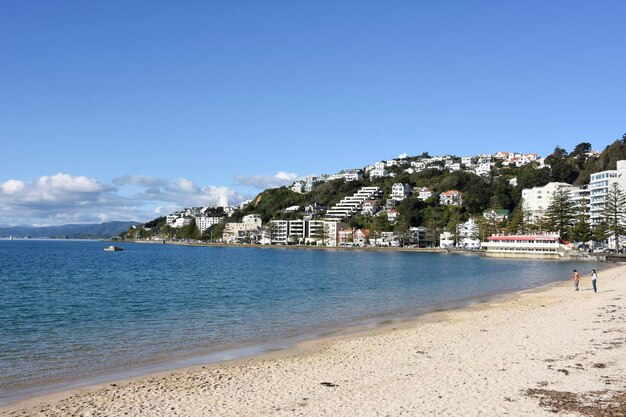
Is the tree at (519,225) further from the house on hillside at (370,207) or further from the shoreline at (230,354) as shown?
the shoreline at (230,354)

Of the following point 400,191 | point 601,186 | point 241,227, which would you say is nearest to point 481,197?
point 400,191

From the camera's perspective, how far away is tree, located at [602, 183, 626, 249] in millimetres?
81562

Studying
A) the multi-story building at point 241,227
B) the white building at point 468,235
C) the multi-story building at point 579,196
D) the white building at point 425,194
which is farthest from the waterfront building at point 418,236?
the multi-story building at point 241,227

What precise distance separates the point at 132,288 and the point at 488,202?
403 ft

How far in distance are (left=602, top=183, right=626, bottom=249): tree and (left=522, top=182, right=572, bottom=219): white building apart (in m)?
22.9

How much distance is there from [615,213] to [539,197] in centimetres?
3667

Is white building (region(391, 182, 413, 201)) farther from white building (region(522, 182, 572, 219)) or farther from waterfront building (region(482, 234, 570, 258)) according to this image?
waterfront building (region(482, 234, 570, 258))

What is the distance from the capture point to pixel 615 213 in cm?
8175

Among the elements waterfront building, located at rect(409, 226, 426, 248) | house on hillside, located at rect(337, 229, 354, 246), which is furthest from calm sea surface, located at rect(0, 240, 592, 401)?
house on hillside, located at rect(337, 229, 354, 246)

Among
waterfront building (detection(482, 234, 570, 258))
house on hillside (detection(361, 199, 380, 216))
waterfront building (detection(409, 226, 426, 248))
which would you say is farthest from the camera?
house on hillside (detection(361, 199, 380, 216))

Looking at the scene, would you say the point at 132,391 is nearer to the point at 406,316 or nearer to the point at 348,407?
the point at 348,407

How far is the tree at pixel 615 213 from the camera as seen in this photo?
81562 mm

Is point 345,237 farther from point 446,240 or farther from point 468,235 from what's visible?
point 468,235

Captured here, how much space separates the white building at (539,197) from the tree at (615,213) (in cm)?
2292
